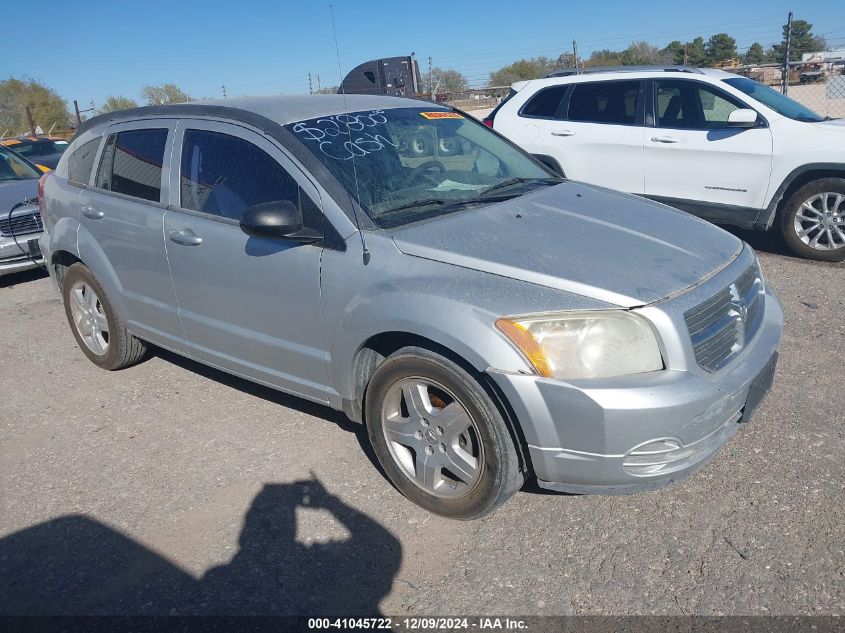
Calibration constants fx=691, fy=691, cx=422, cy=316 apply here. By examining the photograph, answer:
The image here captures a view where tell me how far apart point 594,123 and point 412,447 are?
549cm

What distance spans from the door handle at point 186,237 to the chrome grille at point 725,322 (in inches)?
97.8

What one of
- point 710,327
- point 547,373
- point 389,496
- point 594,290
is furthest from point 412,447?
point 710,327

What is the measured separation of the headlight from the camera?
258cm

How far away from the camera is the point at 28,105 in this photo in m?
37.8

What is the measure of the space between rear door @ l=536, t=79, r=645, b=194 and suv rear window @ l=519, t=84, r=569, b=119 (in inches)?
2.7

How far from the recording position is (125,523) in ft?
10.5

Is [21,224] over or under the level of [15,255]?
over

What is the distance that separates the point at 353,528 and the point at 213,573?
1.98 feet

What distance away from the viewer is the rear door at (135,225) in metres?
4.00

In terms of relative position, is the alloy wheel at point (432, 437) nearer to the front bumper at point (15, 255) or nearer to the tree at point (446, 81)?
the front bumper at point (15, 255)

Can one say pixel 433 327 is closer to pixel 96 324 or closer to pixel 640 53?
pixel 96 324

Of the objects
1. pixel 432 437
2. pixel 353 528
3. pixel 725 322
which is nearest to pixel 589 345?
pixel 725 322

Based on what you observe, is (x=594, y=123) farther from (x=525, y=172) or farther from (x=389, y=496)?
(x=389, y=496)

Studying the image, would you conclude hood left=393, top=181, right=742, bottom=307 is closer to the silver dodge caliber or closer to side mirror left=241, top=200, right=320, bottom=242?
the silver dodge caliber
